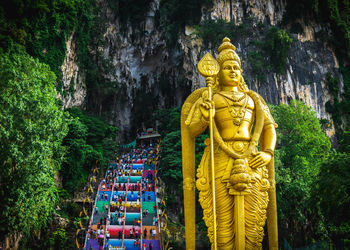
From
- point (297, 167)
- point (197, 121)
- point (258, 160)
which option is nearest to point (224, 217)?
point (258, 160)

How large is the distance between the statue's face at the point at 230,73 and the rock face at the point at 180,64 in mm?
15562

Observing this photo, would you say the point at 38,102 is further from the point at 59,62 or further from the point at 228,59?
the point at 59,62

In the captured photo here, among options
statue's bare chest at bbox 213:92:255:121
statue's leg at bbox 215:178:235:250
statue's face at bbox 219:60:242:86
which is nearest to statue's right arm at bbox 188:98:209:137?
statue's bare chest at bbox 213:92:255:121

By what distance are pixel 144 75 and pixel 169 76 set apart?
105 inches

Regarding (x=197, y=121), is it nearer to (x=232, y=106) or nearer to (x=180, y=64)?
(x=232, y=106)

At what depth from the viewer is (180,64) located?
27.1 metres

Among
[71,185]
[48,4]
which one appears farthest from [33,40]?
[71,185]

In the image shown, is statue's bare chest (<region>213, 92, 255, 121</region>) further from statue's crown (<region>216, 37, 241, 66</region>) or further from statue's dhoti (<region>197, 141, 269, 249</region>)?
statue's crown (<region>216, 37, 241, 66</region>)

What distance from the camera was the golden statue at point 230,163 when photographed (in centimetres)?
493

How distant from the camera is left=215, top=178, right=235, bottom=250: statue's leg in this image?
4.93 metres

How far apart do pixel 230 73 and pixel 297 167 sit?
951 centimetres

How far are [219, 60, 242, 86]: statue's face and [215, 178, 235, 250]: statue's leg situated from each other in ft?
4.78

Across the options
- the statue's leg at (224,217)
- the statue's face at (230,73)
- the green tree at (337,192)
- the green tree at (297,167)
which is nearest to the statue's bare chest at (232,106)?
the statue's face at (230,73)

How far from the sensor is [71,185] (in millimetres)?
16125
